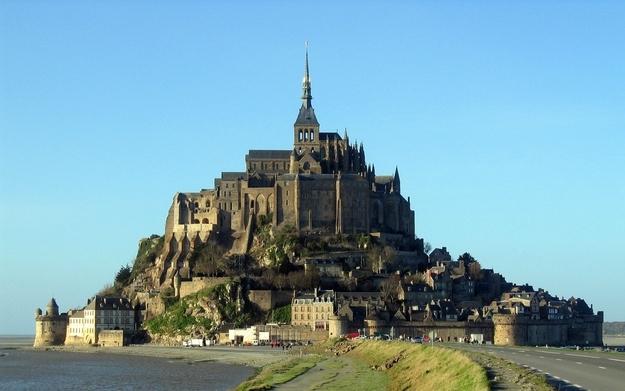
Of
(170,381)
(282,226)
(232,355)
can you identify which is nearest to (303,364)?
(170,381)

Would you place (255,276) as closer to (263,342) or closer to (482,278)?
(263,342)

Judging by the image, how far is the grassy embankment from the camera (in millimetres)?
50250

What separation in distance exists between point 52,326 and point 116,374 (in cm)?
6360

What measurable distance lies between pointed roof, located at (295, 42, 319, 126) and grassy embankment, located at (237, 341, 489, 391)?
6137 cm

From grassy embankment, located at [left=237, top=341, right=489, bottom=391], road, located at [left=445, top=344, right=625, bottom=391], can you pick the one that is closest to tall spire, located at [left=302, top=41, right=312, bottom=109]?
grassy embankment, located at [left=237, top=341, right=489, bottom=391]

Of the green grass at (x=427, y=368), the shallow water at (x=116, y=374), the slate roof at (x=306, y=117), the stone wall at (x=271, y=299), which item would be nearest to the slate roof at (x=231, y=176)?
the slate roof at (x=306, y=117)

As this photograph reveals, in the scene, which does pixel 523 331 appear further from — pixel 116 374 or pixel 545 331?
pixel 116 374

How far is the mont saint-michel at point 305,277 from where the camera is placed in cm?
12456

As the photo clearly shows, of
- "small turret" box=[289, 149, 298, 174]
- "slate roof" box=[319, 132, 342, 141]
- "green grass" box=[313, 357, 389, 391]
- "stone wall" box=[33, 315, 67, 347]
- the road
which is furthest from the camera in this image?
"slate roof" box=[319, 132, 342, 141]

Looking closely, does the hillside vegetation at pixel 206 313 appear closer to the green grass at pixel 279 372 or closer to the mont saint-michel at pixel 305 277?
the mont saint-michel at pixel 305 277

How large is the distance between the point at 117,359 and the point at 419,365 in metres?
62.8

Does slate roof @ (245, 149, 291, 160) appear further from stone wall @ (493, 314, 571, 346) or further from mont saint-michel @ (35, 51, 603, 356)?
stone wall @ (493, 314, 571, 346)

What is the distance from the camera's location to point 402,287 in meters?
132

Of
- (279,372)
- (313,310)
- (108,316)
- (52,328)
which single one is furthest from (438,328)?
(52,328)
